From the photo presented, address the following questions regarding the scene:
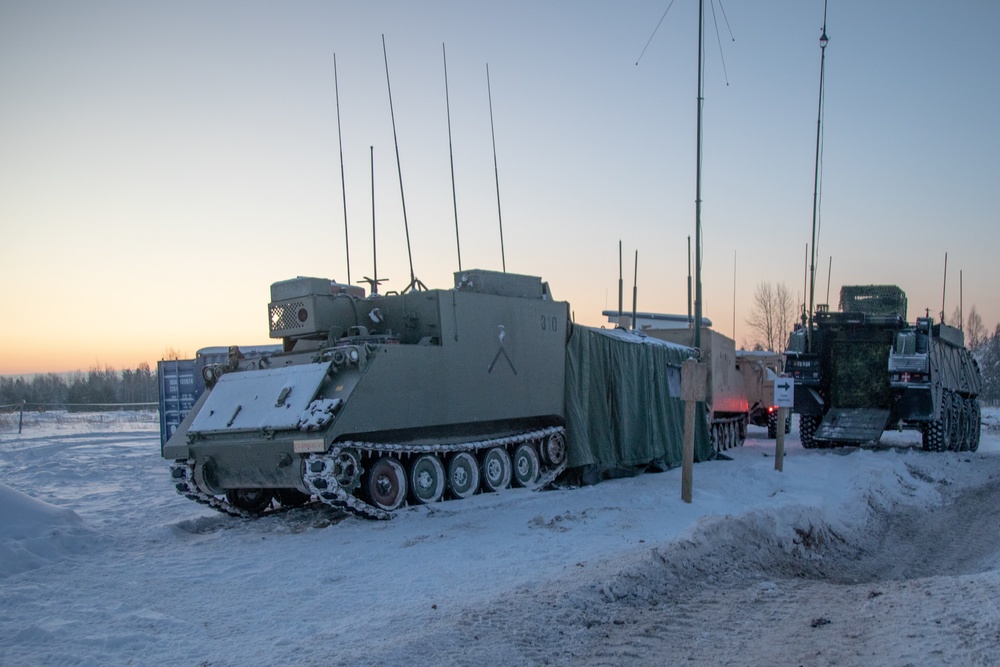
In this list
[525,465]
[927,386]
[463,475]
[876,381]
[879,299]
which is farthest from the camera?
[879,299]

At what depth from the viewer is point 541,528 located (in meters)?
9.29

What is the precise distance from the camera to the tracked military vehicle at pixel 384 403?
10.1 m

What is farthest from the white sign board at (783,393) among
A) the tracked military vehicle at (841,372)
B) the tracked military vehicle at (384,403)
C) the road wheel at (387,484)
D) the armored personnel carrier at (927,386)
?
the armored personnel carrier at (927,386)

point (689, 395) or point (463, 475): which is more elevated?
point (689, 395)

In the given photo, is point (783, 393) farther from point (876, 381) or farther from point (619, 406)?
point (876, 381)

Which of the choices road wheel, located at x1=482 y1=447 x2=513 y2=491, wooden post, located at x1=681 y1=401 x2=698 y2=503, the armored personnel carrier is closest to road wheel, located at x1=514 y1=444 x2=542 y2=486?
road wheel, located at x1=482 y1=447 x2=513 y2=491

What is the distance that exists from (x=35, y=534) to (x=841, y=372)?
694 inches

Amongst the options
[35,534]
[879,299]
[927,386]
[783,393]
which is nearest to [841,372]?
[927,386]

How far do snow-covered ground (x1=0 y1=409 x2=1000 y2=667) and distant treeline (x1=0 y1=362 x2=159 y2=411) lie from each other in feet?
130

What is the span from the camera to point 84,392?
64.3 m

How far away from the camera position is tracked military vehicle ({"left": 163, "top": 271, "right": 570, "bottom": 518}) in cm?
1007

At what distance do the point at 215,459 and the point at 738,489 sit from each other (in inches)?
271

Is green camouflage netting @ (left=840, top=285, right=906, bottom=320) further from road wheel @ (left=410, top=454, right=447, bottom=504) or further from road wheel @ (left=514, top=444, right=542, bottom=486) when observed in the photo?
road wheel @ (left=410, top=454, right=447, bottom=504)

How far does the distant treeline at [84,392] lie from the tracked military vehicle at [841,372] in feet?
119
